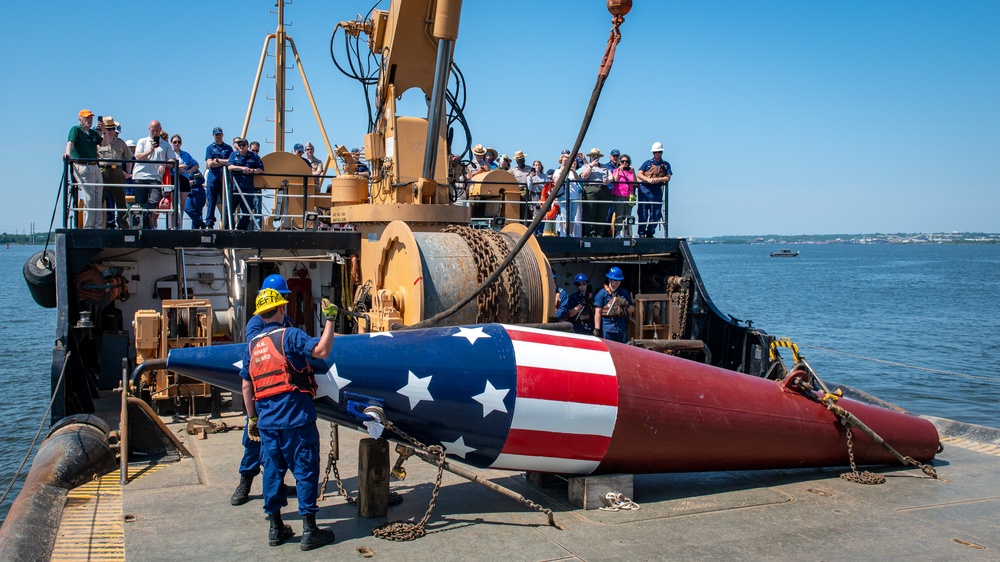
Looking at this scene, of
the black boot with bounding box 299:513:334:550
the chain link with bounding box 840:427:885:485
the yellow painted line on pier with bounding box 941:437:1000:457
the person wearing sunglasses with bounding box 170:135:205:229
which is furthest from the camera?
the person wearing sunglasses with bounding box 170:135:205:229

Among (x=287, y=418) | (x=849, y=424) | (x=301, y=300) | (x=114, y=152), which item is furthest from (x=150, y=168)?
(x=849, y=424)

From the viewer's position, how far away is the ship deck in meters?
5.83

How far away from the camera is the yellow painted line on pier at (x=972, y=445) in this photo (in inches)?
373

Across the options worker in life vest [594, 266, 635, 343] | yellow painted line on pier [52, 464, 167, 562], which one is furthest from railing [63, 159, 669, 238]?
yellow painted line on pier [52, 464, 167, 562]

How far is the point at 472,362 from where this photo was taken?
21.0 feet

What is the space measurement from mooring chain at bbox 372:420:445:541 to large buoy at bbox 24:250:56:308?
812 centimetres

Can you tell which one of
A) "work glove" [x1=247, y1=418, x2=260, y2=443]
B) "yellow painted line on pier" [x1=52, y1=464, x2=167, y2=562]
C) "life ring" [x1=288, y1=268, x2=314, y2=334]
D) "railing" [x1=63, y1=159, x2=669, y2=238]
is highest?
"railing" [x1=63, y1=159, x2=669, y2=238]

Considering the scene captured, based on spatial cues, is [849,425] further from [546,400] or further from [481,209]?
[481,209]

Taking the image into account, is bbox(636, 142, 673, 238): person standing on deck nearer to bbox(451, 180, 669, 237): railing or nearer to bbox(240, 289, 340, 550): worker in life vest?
bbox(451, 180, 669, 237): railing

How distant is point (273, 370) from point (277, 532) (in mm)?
1157

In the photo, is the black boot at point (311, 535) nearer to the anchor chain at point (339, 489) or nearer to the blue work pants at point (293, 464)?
the blue work pants at point (293, 464)

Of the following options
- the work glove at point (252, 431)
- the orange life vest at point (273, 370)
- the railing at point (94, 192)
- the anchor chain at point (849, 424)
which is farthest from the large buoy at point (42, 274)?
the anchor chain at point (849, 424)

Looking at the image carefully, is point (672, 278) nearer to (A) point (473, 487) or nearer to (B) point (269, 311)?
(A) point (473, 487)

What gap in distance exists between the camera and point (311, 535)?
5.74m
